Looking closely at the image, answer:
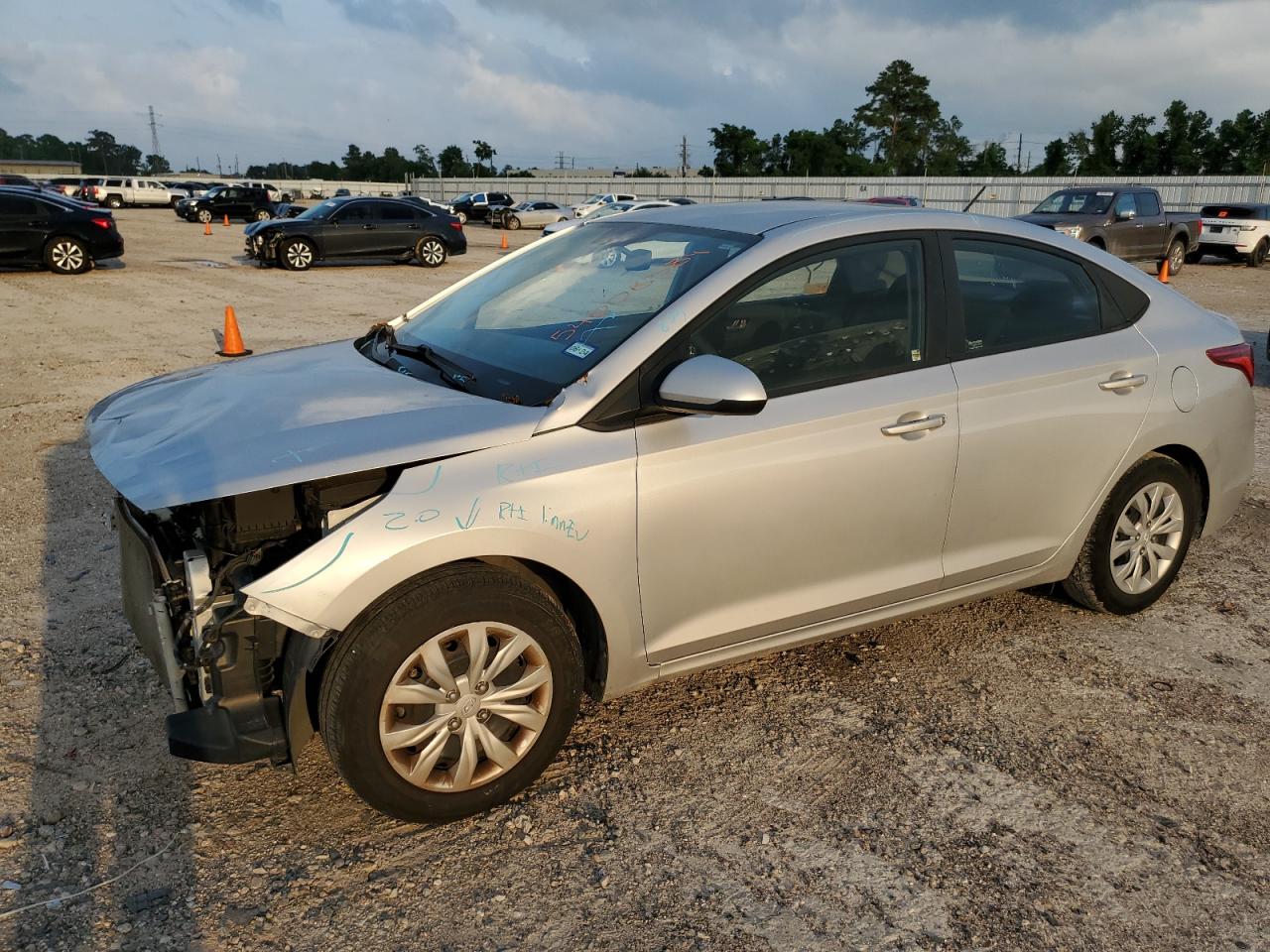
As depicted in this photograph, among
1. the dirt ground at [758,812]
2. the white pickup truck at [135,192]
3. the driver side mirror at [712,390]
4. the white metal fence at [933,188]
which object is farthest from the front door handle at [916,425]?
the white pickup truck at [135,192]

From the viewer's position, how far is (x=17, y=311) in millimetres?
14609

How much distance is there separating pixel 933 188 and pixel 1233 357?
4547 cm

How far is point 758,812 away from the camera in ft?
10.6

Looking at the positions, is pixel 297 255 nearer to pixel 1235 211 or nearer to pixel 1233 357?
pixel 1233 357

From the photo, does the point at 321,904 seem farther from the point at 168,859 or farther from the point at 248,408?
the point at 248,408

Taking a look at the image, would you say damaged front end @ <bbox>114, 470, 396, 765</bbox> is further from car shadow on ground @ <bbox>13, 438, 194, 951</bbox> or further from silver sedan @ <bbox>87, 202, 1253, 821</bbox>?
car shadow on ground @ <bbox>13, 438, 194, 951</bbox>

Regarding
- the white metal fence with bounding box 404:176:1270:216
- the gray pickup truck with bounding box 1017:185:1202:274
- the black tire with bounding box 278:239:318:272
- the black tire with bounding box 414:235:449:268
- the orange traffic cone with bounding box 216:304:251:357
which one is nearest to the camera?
the orange traffic cone with bounding box 216:304:251:357

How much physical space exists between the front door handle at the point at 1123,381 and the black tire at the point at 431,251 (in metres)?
21.4

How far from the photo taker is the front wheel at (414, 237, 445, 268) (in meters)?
23.9

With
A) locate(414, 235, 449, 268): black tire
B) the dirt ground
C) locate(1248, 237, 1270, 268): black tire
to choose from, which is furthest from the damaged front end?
locate(1248, 237, 1270, 268): black tire

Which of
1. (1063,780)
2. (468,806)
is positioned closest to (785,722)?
(1063,780)

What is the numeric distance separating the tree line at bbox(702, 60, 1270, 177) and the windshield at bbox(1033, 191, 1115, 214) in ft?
161

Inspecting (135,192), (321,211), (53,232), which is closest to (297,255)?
(321,211)

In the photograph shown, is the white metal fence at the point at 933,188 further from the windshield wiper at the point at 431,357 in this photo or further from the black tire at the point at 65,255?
the windshield wiper at the point at 431,357
